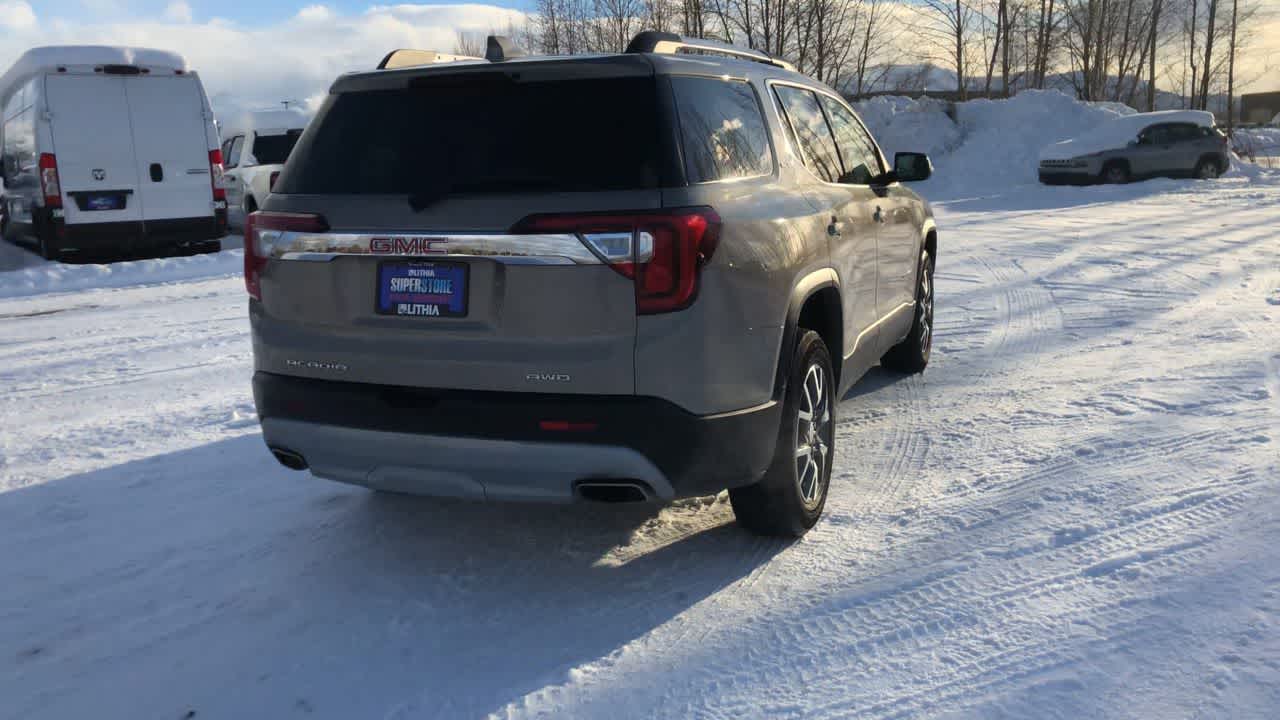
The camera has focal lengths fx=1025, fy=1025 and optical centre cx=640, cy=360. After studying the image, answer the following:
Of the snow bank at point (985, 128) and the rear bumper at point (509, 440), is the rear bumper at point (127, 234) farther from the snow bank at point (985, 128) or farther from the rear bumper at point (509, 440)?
the snow bank at point (985, 128)

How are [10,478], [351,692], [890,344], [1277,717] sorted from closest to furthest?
[1277,717]
[351,692]
[10,478]
[890,344]

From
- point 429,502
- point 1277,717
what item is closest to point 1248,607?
point 1277,717

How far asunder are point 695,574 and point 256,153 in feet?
55.6

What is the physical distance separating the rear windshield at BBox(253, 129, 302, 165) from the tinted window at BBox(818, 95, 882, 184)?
48.9ft

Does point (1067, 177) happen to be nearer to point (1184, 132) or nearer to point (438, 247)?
point (1184, 132)

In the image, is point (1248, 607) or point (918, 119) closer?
point (1248, 607)

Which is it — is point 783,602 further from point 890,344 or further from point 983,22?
point 983,22

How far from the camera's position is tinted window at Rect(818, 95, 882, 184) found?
16.8 feet

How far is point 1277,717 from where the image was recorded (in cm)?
275

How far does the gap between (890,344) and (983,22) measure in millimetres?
39152

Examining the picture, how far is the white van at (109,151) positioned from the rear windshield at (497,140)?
11.1 metres

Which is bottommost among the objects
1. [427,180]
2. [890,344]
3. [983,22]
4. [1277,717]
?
[1277,717]

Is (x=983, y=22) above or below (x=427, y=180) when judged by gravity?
above

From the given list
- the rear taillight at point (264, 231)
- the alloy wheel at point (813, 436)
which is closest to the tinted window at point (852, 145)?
the alloy wheel at point (813, 436)
